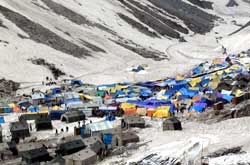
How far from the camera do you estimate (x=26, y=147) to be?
1490 inches

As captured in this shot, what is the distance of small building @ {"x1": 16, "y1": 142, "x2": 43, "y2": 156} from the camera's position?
3741 centimetres

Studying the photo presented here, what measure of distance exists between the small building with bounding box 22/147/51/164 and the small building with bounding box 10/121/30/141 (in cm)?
576

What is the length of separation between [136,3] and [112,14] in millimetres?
28771

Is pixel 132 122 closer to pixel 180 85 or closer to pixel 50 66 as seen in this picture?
pixel 180 85

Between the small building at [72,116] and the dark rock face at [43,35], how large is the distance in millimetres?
40985

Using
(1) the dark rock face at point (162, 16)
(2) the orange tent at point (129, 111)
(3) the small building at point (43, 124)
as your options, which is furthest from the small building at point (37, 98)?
(1) the dark rock face at point (162, 16)

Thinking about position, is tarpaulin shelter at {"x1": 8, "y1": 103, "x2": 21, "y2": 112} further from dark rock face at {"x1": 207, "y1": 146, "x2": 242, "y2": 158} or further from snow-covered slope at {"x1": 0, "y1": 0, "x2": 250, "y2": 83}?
dark rock face at {"x1": 207, "y1": 146, "x2": 242, "y2": 158}

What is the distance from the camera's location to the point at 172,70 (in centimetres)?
8825

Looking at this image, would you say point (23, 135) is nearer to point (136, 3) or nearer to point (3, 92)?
point (3, 92)

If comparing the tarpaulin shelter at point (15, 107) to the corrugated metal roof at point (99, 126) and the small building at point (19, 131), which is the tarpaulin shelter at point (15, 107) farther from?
the corrugated metal roof at point (99, 126)

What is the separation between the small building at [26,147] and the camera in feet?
123

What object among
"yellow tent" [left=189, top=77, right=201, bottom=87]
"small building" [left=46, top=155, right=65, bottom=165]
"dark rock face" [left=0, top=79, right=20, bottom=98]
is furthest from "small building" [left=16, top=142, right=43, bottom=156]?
"yellow tent" [left=189, top=77, right=201, bottom=87]

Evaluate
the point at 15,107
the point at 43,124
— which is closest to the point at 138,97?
the point at 15,107

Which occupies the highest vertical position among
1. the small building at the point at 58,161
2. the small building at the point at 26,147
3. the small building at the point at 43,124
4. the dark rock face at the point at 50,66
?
the dark rock face at the point at 50,66
